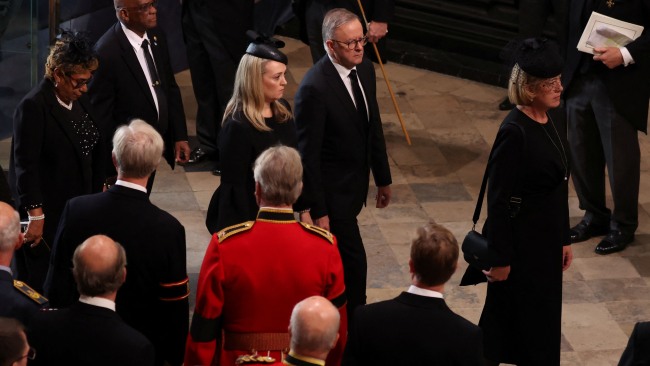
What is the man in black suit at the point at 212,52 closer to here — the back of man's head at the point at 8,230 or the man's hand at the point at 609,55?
the man's hand at the point at 609,55

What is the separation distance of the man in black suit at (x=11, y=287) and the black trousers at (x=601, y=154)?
4.16 m

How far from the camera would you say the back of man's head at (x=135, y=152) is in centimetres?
486

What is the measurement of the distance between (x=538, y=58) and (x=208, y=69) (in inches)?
141

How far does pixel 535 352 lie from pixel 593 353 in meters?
0.79

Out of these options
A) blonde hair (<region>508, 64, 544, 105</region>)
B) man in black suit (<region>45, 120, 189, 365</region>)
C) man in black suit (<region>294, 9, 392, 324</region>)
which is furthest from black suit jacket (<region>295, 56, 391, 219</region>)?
man in black suit (<region>45, 120, 189, 365</region>)

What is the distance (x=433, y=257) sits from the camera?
165 inches

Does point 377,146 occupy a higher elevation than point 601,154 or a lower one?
higher

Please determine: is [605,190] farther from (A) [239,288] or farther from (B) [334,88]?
(A) [239,288]

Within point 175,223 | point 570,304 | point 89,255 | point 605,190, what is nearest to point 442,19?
point 605,190

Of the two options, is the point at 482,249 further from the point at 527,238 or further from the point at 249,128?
the point at 249,128

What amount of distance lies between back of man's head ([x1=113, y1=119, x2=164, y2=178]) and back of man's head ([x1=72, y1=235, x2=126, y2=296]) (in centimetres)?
70

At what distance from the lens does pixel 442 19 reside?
10.6 metres

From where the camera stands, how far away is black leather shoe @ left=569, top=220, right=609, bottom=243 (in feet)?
25.2

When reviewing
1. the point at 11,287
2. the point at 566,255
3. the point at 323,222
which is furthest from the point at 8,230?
the point at 566,255
